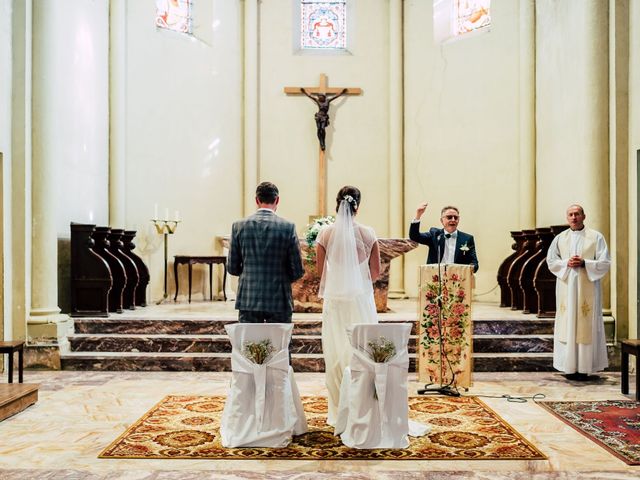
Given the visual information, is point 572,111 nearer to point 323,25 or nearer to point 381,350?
point 323,25

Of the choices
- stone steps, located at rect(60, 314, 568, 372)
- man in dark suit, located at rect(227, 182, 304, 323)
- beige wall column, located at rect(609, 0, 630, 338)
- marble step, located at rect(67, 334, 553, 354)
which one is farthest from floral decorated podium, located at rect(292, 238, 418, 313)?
man in dark suit, located at rect(227, 182, 304, 323)

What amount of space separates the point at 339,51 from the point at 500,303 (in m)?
4.95

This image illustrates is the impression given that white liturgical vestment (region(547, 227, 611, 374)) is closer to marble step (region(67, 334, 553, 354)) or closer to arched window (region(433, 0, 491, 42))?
marble step (region(67, 334, 553, 354))

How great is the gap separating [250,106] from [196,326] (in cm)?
479

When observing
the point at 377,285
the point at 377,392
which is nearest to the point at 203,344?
the point at 377,285

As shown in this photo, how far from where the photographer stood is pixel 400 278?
11.3 meters

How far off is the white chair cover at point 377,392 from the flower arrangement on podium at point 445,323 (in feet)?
6.13

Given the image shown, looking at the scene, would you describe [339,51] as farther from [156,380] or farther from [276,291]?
[276,291]

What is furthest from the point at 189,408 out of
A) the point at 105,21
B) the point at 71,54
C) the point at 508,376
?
the point at 105,21

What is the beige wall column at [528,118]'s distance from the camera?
1017 cm

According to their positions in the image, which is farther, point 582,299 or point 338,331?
point 582,299

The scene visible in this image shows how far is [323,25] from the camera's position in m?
11.7

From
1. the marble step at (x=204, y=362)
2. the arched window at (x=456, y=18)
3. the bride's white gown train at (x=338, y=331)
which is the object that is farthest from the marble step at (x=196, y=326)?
the arched window at (x=456, y=18)

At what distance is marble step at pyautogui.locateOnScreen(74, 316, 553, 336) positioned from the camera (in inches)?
303
